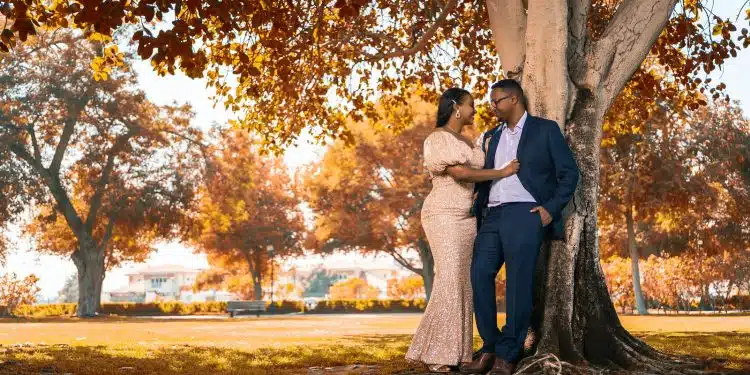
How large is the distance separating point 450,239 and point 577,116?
1.95 m

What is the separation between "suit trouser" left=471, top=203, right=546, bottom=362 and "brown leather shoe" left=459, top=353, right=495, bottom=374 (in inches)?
2.5

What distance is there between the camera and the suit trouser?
6.69m

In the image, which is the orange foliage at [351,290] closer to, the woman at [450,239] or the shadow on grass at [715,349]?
the shadow on grass at [715,349]

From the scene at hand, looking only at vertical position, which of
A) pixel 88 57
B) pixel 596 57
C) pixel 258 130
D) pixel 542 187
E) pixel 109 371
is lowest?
pixel 109 371

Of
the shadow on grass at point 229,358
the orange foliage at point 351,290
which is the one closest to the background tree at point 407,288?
the orange foliage at point 351,290

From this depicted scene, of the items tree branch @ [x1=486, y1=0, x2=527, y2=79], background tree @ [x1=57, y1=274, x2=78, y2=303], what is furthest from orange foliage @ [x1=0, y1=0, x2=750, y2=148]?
background tree @ [x1=57, y1=274, x2=78, y2=303]

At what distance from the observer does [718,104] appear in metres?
35.0

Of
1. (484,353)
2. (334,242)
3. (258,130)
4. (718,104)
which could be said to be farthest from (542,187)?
(334,242)

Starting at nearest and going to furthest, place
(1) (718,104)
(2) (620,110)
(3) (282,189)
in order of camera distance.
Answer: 1. (2) (620,110)
2. (1) (718,104)
3. (3) (282,189)

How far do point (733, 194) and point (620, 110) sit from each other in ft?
64.0

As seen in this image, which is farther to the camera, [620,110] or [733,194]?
[733,194]

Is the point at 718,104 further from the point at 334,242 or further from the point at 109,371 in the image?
the point at 109,371

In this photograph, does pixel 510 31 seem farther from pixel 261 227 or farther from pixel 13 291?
pixel 261 227

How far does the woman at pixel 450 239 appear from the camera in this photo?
711 cm
